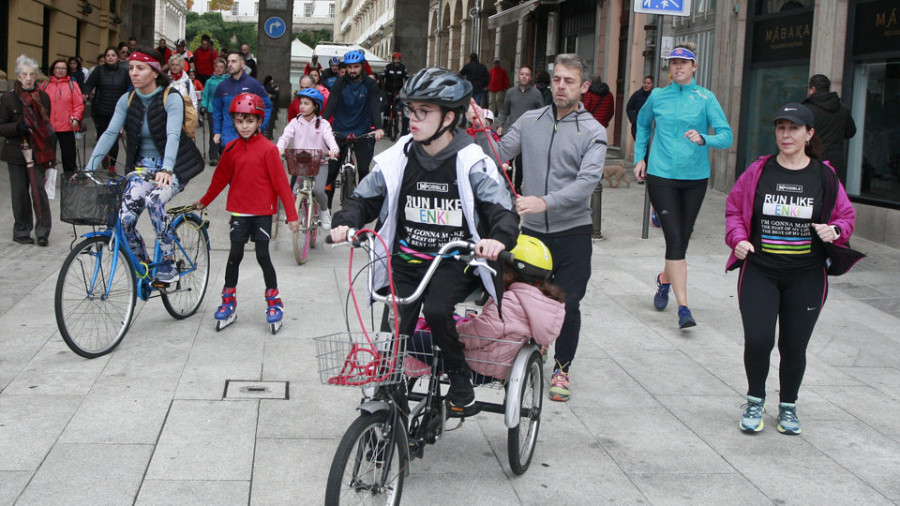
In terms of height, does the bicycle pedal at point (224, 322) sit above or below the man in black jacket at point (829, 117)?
below

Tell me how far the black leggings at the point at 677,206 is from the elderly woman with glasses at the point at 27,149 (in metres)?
6.02

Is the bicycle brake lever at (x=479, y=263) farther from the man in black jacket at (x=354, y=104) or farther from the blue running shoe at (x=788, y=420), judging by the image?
the man in black jacket at (x=354, y=104)

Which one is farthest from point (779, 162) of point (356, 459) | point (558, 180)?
point (356, 459)

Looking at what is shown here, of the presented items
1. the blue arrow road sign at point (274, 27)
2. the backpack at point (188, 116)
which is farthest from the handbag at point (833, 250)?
the blue arrow road sign at point (274, 27)

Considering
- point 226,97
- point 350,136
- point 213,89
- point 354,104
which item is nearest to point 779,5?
point 354,104

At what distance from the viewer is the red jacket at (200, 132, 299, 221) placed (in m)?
7.04

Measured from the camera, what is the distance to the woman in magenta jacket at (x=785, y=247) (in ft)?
17.4

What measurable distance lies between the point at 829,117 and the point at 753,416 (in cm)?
585

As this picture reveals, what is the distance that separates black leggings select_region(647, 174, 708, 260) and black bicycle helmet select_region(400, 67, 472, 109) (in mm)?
3681

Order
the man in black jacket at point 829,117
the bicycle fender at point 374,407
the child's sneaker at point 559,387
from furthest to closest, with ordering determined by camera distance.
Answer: the man in black jacket at point 829,117
the child's sneaker at point 559,387
the bicycle fender at point 374,407

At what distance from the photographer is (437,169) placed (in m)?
4.41

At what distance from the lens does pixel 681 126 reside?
25.0 feet

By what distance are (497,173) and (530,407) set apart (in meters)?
1.18

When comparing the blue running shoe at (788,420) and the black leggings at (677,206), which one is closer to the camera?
the blue running shoe at (788,420)
